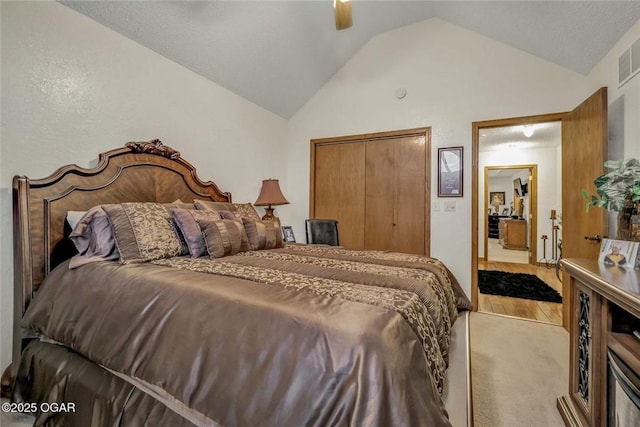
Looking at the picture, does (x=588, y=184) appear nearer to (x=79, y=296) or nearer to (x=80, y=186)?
(x=79, y=296)

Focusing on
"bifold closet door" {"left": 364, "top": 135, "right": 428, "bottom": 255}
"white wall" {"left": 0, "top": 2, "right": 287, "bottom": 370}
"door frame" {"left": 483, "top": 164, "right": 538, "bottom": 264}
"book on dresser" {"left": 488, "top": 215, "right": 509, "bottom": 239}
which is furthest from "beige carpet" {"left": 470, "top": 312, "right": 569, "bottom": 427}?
"book on dresser" {"left": 488, "top": 215, "right": 509, "bottom": 239}

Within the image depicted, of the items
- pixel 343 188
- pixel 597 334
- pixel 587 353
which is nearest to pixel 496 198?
pixel 343 188

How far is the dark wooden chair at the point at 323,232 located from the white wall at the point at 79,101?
1233 millimetres

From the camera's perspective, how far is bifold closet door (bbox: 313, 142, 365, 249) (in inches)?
152

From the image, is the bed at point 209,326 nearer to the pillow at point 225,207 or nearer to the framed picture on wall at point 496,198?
the pillow at point 225,207

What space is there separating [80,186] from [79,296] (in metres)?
0.90

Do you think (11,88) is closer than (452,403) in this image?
No

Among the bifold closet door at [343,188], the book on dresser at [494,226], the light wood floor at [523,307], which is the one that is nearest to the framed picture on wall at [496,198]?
the book on dresser at [494,226]

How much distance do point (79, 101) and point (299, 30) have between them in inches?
87.3

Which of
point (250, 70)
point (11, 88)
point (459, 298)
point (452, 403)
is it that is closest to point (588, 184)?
point (459, 298)

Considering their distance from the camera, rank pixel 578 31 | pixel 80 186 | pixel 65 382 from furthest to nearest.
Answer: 1. pixel 578 31
2. pixel 80 186
3. pixel 65 382

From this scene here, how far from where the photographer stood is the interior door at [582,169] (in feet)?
7.21

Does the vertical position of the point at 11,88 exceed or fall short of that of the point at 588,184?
it exceeds it

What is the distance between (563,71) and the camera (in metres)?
2.81
